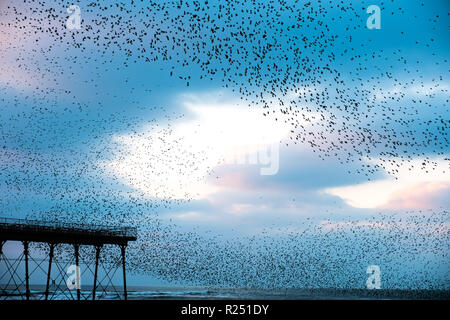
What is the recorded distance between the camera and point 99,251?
41625 mm
